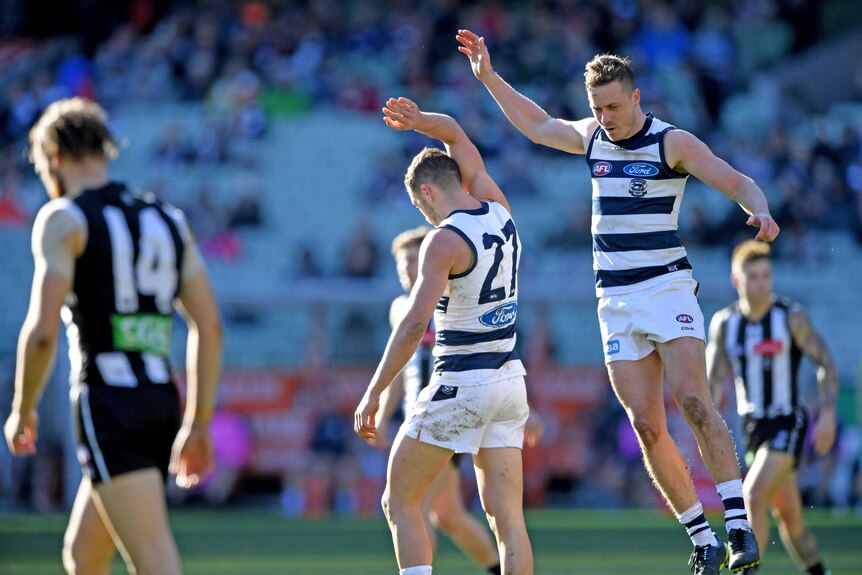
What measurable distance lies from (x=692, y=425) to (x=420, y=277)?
178cm

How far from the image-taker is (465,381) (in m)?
7.14

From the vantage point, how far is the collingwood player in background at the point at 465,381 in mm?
7043

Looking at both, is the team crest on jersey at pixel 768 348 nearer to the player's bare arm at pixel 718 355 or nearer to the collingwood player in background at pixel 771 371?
the collingwood player in background at pixel 771 371

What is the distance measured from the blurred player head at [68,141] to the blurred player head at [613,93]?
9.22 feet

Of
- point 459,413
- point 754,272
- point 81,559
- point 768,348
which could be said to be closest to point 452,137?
point 459,413

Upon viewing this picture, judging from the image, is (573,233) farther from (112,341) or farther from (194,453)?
(112,341)

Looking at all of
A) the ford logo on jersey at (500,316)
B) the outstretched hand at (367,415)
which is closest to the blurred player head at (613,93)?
the ford logo on jersey at (500,316)

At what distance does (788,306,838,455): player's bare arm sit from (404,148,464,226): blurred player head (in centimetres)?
416

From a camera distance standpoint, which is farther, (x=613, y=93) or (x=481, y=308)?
(x=613, y=93)

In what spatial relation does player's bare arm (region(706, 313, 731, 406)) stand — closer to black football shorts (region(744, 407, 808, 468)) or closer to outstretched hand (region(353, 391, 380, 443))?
black football shorts (region(744, 407, 808, 468))

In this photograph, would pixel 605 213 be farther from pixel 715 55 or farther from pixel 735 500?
pixel 715 55

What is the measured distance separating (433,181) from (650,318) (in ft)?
4.67

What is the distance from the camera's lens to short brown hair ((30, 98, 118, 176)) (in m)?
5.68

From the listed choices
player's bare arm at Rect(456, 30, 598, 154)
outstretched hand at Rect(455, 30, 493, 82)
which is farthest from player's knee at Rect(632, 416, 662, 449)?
outstretched hand at Rect(455, 30, 493, 82)
